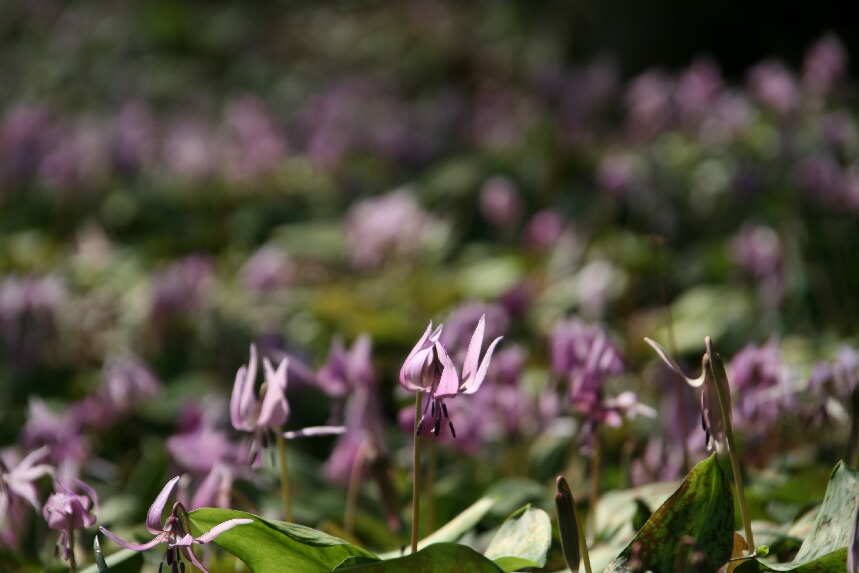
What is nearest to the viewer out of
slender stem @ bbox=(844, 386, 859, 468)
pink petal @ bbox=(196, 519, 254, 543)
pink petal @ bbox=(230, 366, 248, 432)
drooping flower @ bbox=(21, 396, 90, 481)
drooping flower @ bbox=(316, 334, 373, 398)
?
pink petal @ bbox=(196, 519, 254, 543)

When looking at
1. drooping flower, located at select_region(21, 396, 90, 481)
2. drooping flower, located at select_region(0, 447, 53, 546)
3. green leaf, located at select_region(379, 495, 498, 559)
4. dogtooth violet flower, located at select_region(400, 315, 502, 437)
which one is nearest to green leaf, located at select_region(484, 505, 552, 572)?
green leaf, located at select_region(379, 495, 498, 559)

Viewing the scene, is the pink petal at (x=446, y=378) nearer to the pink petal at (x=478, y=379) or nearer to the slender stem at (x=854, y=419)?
the pink petal at (x=478, y=379)

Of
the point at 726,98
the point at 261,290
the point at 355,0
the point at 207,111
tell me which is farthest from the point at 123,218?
the point at 355,0

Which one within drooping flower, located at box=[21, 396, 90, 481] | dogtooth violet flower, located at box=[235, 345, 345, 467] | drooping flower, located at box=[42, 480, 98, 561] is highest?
dogtooth violet flower, located at box=[235, 345, 345, 467]

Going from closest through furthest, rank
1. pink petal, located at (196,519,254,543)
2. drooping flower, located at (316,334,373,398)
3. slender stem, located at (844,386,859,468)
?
pink petal, located at (196,519,254,543) < slender stem, located at (844,386,859,468) < drooping flower, located at (316,334,373,398)

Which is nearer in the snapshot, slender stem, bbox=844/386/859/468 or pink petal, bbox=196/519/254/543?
pink petal, bbox=196/519/254/543

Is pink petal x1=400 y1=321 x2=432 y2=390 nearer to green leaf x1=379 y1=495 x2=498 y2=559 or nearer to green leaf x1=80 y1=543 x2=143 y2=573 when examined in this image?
green leaf x1=379 y1=495 x2=498 y2=559
